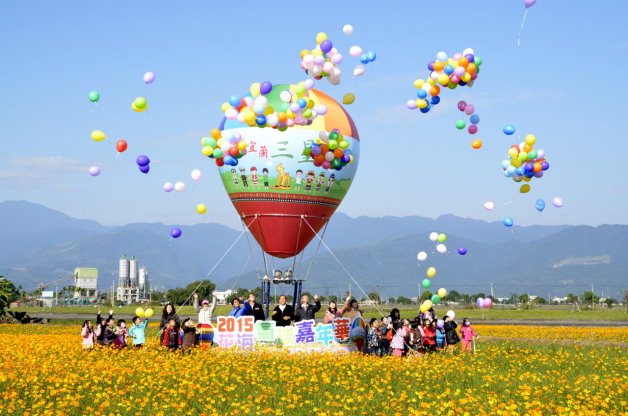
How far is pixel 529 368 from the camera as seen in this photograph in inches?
845

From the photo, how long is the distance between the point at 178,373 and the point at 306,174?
1280 cm

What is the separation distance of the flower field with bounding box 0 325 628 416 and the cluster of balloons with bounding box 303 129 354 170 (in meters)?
8.52

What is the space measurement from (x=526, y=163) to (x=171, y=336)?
38.8 feet

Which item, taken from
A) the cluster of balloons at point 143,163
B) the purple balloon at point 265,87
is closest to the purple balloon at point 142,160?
the cluster of balloons at point 143,163

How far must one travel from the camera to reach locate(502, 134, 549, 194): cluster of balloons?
23.9m

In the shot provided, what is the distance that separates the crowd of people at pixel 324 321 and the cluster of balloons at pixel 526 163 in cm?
475

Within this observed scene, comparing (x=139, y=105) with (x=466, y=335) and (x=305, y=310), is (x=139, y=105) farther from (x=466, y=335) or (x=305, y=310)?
(x=466, y=335)

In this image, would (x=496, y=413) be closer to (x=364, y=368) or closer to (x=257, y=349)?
(x=364, y=368)

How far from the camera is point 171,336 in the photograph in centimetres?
2286

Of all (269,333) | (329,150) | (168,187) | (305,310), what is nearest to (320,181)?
(329,150)

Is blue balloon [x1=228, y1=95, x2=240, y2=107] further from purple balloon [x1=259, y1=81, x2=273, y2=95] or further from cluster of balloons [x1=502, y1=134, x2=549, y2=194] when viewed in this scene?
cluster of balloons [x1=502, y1=134, x2=549, y2=194]

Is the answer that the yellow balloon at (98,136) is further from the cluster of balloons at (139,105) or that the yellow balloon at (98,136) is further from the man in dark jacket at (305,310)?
the man in dark jacket at (305,310)

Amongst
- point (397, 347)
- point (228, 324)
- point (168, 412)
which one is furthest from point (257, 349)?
point (168, 412)

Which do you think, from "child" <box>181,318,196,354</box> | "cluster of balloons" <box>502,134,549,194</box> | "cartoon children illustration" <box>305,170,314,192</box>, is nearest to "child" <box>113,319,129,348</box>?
"child" <box>181,318,196,354</box>
